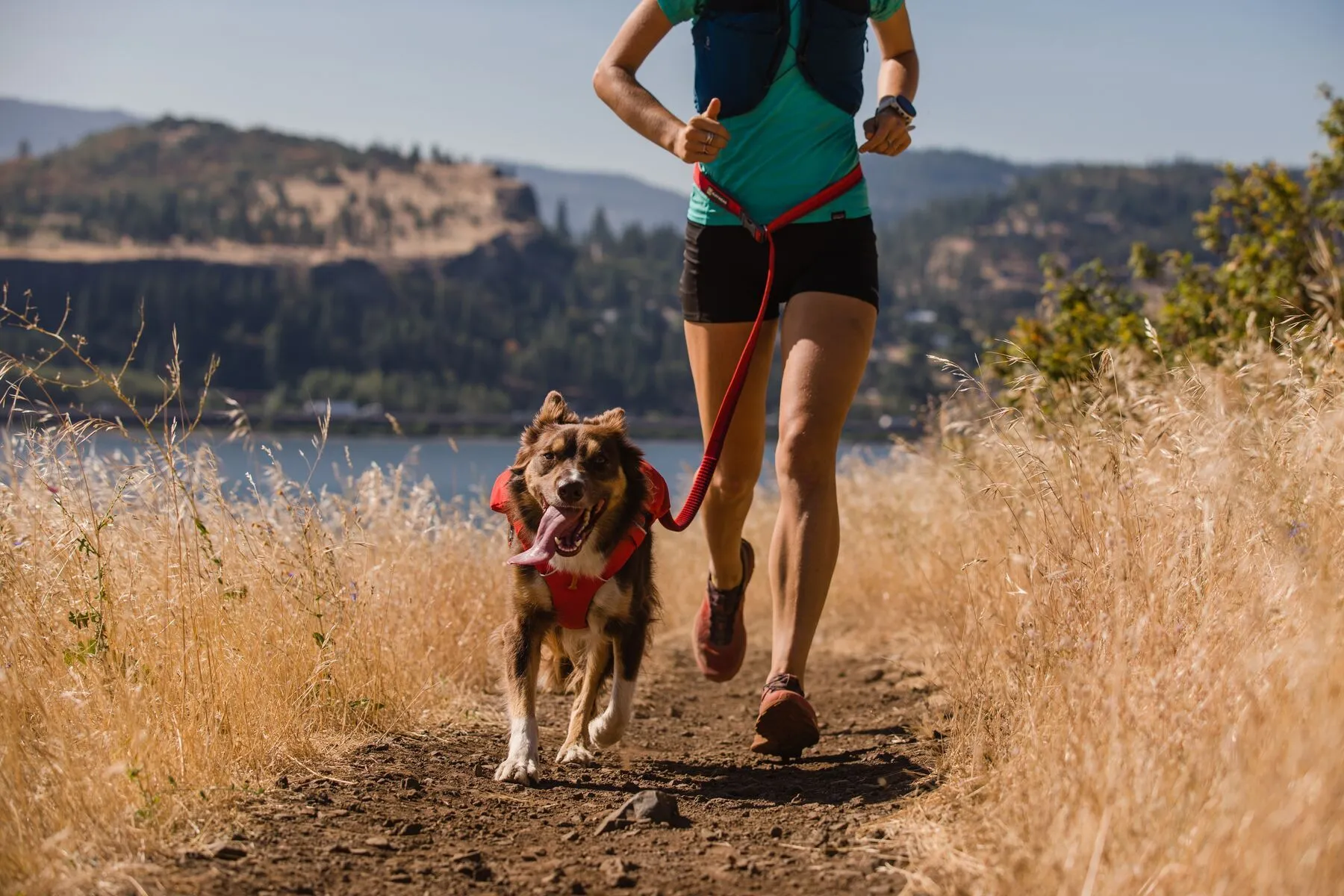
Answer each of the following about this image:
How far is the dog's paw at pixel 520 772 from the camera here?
3.97 m

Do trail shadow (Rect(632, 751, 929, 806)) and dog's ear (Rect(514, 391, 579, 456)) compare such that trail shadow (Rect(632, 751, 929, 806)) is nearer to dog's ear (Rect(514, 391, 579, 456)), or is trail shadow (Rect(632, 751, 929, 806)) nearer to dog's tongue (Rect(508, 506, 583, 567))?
dog's tongue (Rect(508, 506, 583, 567))

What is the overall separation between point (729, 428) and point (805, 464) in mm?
609

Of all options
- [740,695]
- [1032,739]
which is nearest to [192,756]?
[1032,739]

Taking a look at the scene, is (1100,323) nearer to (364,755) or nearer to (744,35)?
(744,35)

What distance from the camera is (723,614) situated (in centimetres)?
496

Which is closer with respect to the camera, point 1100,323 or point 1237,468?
point 1237,468

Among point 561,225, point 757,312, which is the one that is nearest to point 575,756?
point 757,312

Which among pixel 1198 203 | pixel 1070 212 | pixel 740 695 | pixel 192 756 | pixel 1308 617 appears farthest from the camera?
pixel 1070 212

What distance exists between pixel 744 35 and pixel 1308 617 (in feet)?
8.77

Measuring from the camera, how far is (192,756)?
329 cm

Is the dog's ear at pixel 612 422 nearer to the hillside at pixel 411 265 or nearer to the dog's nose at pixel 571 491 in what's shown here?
the dog's nose at pixel 571 491

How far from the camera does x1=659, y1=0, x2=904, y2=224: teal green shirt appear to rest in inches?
172

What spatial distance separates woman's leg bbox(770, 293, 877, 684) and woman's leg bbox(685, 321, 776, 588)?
0.31m

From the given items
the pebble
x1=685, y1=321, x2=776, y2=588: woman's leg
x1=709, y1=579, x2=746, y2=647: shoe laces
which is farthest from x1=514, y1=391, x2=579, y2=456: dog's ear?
the pebble
